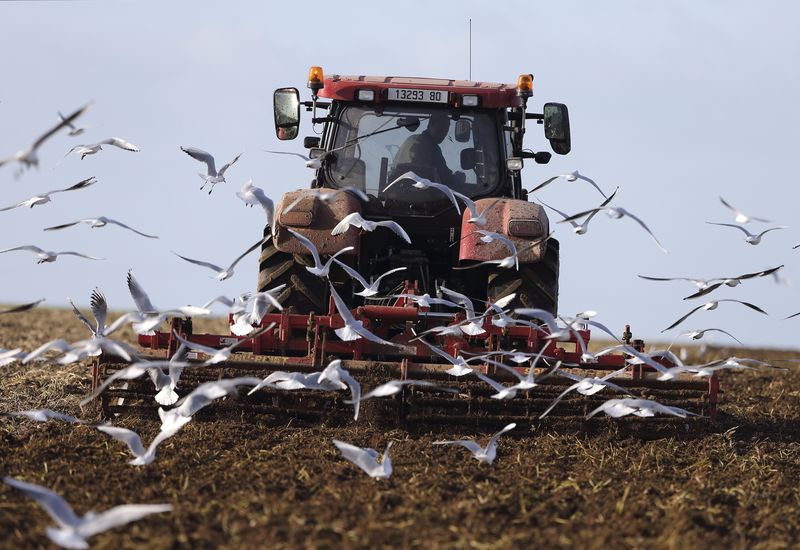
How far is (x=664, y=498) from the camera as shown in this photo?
4832 mm

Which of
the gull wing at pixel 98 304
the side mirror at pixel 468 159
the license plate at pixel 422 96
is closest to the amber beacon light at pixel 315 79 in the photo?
the license plate at pixel 422 96

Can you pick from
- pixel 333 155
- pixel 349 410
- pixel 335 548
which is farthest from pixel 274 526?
pixel 333 155

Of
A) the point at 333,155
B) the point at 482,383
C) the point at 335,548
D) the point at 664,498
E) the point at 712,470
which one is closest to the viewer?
the point at 335,548

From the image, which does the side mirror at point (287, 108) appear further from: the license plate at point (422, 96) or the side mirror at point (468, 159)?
the side mirror at point (468, 159)

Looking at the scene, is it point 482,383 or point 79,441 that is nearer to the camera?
point 79,441

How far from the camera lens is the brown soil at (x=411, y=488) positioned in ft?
13.4

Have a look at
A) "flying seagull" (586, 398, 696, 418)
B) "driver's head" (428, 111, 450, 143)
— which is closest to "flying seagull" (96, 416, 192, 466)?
"flying seagull" (586, 398, 696, 418)

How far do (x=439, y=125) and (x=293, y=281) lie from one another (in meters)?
1.30

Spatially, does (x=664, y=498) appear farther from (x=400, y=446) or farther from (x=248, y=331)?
(x=248, y=331)

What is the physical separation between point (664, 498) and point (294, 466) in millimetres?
1536

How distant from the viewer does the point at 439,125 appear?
727cm


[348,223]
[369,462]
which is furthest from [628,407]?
[348,223]

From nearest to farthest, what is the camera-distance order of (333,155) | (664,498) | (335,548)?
1. (335,548)
2. (664,498)
3. (333,155)

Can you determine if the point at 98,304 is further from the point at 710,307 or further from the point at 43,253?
the point at 710,307
